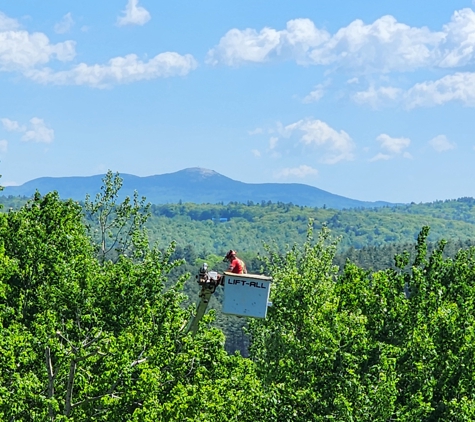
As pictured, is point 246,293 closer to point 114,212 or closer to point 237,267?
point 237,267

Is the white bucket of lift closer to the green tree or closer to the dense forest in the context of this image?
the dense forest

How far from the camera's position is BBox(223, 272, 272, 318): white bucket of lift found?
72.0 feet

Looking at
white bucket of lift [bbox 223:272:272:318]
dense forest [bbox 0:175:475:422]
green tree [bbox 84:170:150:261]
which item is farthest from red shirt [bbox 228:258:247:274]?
green tree [bbox 84:170:150:261]

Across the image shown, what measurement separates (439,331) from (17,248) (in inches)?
750

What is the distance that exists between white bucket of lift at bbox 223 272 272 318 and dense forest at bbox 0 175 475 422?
7.16 meters

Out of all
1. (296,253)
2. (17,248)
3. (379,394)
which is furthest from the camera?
(296,253)

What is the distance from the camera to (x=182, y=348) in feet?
105

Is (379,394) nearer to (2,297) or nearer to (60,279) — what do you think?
(60,279)

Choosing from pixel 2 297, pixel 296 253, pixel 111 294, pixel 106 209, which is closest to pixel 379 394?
pixel 111 294

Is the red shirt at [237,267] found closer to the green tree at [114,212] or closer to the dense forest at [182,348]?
the dense forest at [182,348]

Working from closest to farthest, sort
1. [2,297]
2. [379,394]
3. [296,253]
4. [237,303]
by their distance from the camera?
1. [237,303]
2. [379,394]
3. [2,297]
4. [296,253]

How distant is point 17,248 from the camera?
38969 mm

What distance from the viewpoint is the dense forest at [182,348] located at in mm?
29375

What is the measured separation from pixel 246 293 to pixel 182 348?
35.1 feet
